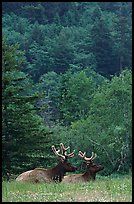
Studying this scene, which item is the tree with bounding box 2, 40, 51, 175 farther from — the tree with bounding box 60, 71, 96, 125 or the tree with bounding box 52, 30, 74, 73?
the tree with bounding box 52, 30, 74, 73

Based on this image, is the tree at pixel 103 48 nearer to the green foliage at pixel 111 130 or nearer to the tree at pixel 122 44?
the tree at pixel 122 44

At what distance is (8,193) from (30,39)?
76325 mm

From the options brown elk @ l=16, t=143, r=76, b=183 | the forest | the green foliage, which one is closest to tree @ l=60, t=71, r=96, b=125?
the forest

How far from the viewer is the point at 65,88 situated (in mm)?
51219

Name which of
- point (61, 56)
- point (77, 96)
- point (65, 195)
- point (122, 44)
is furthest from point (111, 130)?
point (122, 44)

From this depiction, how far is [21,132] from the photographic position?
22328 mm

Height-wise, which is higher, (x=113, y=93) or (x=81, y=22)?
(x=81, y=22)

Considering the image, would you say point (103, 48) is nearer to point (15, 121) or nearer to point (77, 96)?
point (77, 96)

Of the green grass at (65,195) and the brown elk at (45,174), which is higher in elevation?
the green grass at (65,195)

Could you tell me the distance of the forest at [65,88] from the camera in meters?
22.3

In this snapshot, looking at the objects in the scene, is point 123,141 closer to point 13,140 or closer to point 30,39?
point 13,140

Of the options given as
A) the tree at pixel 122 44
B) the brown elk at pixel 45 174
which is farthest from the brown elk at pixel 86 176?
the tree at pixel 122 44

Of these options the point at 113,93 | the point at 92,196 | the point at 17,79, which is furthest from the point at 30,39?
the point at 92,196

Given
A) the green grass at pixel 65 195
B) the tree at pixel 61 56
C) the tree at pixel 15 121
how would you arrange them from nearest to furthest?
the green grass at pixel 65 195 < the tree at pixel 15 121 < the tree at pixel 61 56
